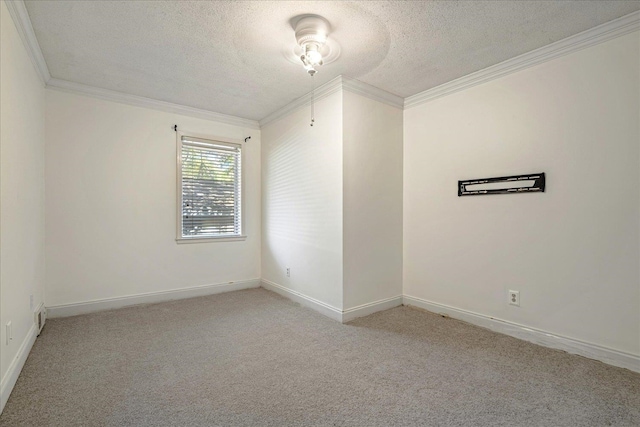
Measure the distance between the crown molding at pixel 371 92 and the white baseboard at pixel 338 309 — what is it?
2.19m

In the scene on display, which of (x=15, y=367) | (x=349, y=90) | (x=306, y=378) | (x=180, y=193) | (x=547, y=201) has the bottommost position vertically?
(x=306, y=378)

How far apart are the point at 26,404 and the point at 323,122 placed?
3.06m

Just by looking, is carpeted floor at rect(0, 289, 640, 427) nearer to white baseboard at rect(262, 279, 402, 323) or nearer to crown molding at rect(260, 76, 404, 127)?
white baseboard at rect(262, 279, 402, 323)

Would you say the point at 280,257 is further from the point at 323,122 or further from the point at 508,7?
the point at 508,7

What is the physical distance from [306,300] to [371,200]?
1.35 metres

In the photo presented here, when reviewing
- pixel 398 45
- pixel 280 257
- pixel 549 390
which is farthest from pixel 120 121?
pixel 549 390

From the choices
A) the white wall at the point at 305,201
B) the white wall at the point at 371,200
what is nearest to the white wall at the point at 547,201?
the white wall at the point at 371,200

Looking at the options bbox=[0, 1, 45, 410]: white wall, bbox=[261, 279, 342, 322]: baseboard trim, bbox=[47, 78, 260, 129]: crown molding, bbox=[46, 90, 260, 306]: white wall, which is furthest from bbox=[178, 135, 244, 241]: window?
bbox=[0, 1, 45, 410]: white wall

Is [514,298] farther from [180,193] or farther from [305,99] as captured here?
[180,193]

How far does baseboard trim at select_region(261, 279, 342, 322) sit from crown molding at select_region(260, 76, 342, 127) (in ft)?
7.21

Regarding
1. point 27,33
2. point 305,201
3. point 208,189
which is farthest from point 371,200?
point 27,33

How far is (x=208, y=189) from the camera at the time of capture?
13.5 ft

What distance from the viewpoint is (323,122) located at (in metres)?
3.30

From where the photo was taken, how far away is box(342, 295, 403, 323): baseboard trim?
308cm
